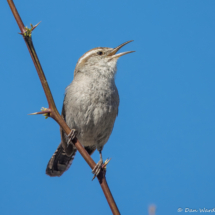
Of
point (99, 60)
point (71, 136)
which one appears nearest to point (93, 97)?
point (99, 60)

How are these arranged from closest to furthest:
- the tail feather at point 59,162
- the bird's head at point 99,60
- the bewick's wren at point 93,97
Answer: the bewick's wren at point 93,97 → the bird's head at point 99,60 → the tail feather at point 59,162

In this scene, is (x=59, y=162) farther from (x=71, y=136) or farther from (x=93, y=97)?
(x=71, y=136)

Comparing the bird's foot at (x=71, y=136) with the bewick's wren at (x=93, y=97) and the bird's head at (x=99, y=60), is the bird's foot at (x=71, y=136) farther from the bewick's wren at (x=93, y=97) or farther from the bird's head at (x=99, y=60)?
the bird's head at (x=99, y=60)

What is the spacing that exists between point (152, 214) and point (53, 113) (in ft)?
4.77

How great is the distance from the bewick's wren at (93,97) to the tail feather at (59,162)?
80 cm

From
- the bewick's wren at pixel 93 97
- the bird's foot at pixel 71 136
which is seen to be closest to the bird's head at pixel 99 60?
the bewick's wren at pixel 93 97

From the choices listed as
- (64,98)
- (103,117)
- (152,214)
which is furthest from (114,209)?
(64,98)

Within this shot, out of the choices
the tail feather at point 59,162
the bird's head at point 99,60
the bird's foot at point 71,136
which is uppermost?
the bird's head at point 99,60

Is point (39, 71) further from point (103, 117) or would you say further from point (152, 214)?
point (103, 117)

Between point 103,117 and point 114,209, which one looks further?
point 103,117

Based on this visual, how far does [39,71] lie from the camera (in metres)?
2.95

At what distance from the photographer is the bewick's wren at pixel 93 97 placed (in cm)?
559

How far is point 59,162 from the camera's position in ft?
22.6

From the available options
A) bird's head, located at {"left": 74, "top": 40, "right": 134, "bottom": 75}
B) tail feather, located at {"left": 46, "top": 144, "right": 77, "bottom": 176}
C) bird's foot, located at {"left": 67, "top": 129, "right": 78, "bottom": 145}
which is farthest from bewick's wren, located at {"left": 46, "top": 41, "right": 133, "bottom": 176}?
tail feather, located at {"left": 46, "top": 144, "right": 77, "bottom": 176}
